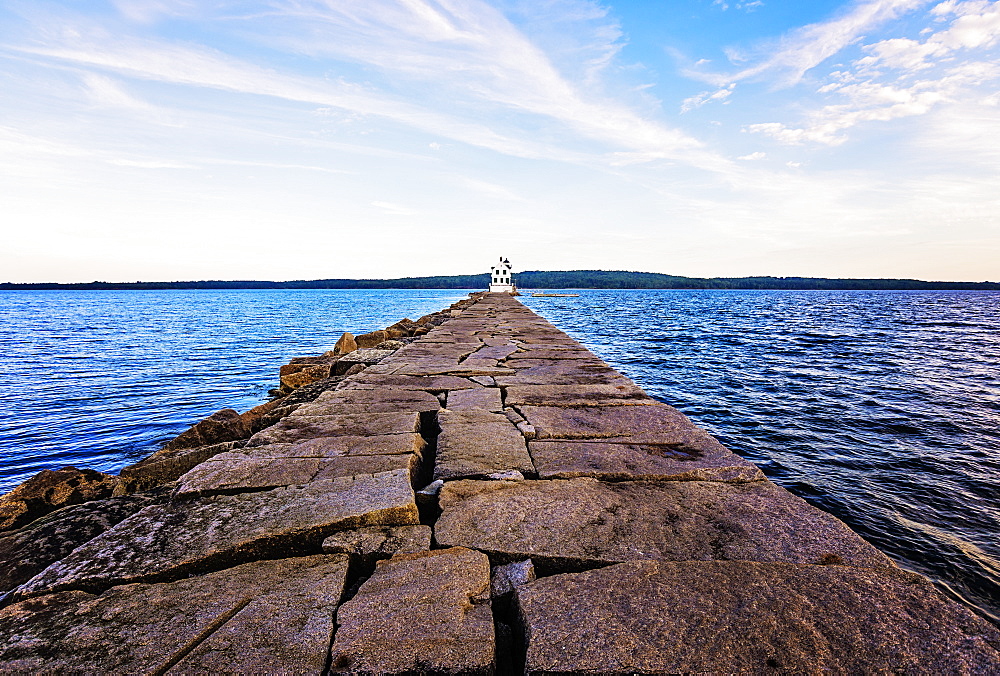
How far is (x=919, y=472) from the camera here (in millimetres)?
4535

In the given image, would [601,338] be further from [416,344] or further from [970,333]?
[970,333]

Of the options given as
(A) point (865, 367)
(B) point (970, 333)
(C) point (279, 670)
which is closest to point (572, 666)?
(C) point (279, 670)

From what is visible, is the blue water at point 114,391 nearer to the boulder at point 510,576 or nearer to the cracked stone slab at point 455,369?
the cracked stone slab at point 455,369

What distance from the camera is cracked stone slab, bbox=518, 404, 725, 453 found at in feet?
8.20

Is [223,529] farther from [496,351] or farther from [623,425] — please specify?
[496,351]

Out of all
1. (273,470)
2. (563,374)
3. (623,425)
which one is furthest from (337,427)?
(563,374)

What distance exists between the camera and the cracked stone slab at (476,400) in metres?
3.09

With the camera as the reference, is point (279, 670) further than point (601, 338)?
No

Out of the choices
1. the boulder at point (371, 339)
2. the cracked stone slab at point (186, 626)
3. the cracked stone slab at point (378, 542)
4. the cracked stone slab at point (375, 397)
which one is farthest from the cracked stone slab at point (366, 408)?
the boulder at point (371, 339)

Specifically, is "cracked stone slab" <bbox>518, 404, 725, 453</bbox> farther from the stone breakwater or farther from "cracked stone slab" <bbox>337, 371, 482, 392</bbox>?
"cracked stone slab" <bbox>337, 371, 482, 392</bbox>

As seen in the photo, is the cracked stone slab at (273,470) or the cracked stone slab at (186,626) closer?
the cracked stone slab at (186,626)

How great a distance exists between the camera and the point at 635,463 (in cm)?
219

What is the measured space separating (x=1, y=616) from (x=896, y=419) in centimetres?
794

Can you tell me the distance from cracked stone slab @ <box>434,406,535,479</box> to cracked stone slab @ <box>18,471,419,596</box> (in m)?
0.32
